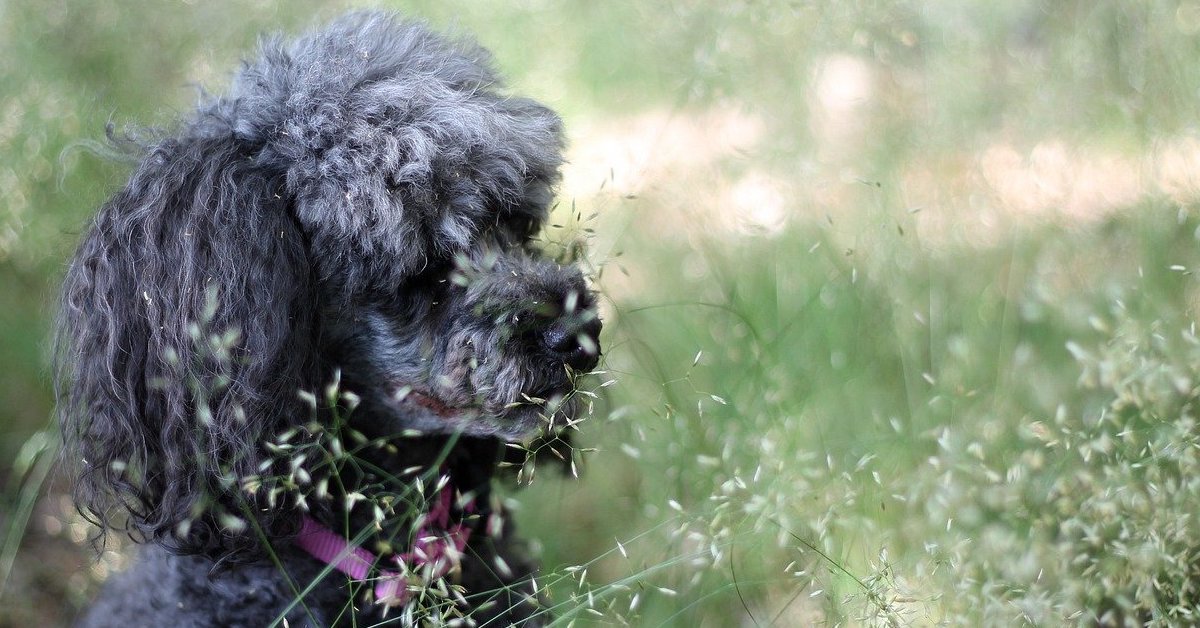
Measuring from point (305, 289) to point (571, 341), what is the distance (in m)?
0.58

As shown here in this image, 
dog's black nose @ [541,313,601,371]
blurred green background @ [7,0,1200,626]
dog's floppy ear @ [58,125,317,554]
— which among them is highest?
dog's floppy ear @ [58,125,317,554]

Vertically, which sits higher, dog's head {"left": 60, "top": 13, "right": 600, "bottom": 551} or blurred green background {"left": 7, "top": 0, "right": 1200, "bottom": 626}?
dog's head {"left": 60, "top": 13, "right": 600, "bottom": 551}

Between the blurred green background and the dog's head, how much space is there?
200 mm

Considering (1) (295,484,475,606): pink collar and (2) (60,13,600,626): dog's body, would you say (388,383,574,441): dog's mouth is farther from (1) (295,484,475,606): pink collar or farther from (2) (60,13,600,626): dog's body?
(1) (295,484,475,606): pink collar

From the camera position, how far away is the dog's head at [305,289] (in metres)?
1.85

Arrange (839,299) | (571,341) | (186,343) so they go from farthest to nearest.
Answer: (839,299), (571,341), (186,343)

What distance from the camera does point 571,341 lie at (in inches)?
76.8

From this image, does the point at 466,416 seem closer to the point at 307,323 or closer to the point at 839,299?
the point at 307,323

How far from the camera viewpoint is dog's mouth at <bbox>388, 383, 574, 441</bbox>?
1990 millimetres

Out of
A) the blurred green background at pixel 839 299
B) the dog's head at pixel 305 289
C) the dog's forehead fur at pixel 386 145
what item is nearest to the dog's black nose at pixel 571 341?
the dog's head at pixel 305 289

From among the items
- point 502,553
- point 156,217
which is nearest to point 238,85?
point 156,217

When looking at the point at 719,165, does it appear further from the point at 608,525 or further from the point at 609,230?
the point at 608,525

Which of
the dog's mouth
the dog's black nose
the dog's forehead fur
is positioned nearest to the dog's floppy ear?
the dog's forehead fur

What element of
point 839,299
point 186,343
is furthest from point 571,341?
point 839,299
